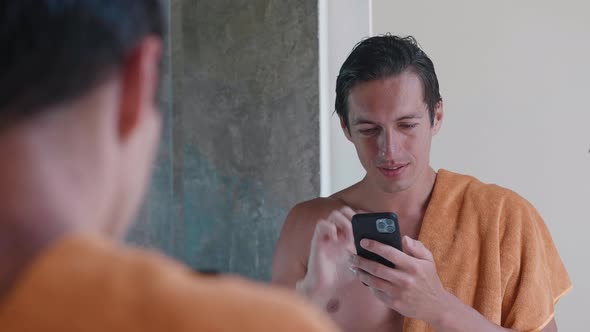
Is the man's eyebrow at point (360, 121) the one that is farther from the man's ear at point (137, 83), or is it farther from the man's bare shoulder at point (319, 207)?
the man's ear at point (137, 83)

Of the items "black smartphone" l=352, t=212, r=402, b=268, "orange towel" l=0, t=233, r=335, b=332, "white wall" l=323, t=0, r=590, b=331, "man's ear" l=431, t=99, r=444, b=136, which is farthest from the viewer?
"white wall" l=323, t=0, r=590, b=331

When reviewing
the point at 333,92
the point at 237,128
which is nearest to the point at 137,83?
the point at 237,128

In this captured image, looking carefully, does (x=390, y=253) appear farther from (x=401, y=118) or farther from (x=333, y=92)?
(x=333, y=92)

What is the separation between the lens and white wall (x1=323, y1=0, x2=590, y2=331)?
2242 mm

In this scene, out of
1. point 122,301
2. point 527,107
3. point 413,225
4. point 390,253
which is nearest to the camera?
point 122,301

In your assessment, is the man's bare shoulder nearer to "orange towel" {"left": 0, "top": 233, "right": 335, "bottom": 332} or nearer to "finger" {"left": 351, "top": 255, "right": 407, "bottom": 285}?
"finger" {"left": 351, "top": 255, "right": 407, "bottom": 285}

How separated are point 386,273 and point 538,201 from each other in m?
1.03

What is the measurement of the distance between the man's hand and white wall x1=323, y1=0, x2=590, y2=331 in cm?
90

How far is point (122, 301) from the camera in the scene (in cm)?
36

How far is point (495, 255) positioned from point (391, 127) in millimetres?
358

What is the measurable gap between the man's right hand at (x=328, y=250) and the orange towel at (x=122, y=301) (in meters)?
1.05

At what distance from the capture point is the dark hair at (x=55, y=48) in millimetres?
385

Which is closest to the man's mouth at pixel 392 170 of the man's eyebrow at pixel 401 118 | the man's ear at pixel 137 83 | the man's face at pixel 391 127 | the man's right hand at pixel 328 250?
the man's face at pixel 391 127

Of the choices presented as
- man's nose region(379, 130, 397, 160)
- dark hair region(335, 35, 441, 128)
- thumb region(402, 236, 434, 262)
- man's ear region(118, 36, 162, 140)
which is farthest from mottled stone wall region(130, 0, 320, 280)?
man's ear region(118, 36, 162, 140)
